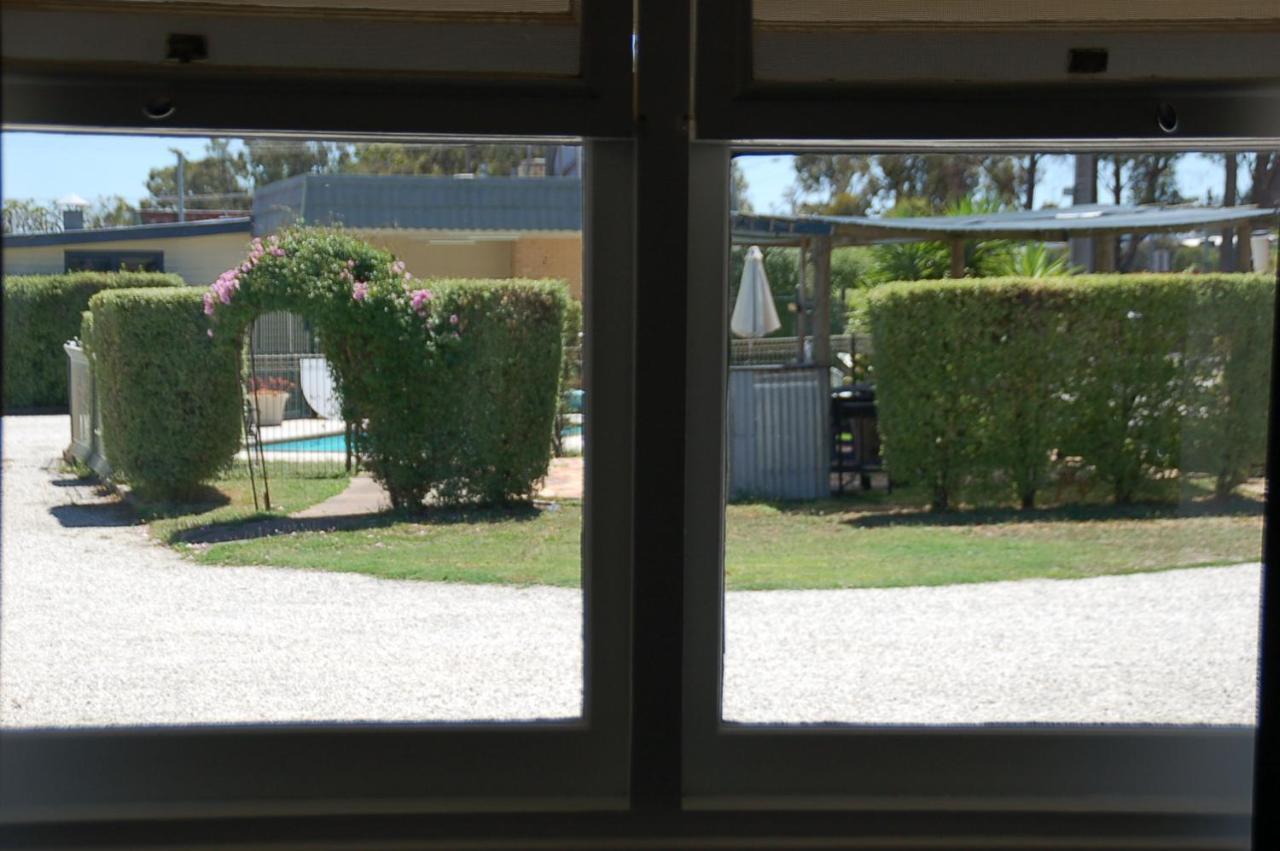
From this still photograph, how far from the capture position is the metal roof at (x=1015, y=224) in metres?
2.26

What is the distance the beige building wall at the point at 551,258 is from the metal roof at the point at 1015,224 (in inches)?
13.7

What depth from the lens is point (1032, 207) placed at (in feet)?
8.64

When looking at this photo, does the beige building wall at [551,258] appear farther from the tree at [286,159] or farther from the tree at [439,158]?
the tree at [286,159]

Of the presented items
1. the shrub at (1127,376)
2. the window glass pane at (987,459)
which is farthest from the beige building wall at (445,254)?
the shrub at (1127,376)

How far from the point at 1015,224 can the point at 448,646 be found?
157 centimetres

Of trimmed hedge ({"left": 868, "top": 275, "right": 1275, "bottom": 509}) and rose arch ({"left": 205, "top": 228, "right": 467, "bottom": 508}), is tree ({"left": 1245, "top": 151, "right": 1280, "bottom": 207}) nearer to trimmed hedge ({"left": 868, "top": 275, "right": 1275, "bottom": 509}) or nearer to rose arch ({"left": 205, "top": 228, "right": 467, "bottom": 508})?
trimmed hedge ({"left": 868, "top": 275, "right": 1275, "bottom": 509})

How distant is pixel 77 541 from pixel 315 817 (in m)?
0.66

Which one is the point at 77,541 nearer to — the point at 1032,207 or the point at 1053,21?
the point at 1053,21

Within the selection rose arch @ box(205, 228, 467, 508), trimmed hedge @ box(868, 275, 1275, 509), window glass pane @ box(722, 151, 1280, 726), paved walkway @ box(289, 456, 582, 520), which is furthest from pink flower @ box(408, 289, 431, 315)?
trimmed hedge @ box(868, 275, 1275, 509)

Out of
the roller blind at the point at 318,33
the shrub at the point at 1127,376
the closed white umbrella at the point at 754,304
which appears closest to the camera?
the roller blind at the point at 318,33

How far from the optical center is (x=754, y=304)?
2.20 metres

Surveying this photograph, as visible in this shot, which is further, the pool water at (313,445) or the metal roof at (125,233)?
the pool water at (313,445)

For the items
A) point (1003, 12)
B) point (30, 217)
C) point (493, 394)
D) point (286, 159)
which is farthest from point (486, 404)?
point (1003, 12)

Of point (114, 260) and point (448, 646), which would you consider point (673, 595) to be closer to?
point (448, 646)
